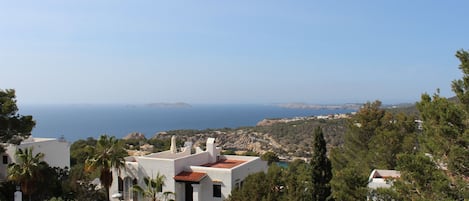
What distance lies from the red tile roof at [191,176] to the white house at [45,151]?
11321 mm

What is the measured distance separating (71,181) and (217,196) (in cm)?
851

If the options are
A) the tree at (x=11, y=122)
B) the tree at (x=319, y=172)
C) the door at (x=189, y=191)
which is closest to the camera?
the tree at (x=319, y=172)

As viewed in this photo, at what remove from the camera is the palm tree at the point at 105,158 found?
1708 cm

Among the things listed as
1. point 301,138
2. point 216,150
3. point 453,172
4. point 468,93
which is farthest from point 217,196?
point 301,138

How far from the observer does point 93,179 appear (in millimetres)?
22188

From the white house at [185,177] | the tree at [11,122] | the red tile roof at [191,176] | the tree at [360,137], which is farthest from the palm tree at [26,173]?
the tree at [360,137]

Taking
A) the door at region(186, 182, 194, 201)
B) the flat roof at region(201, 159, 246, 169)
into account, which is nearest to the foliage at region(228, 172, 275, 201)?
the door at region(186, 182, 194, 201)

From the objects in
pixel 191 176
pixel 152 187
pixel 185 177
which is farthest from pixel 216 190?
pixel 152 187

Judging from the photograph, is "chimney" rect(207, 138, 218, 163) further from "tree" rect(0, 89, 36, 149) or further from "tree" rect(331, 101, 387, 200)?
"tree" rect(0, 89, 36, 149)

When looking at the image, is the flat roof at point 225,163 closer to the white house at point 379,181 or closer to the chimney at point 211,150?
the chimney at point 211,150

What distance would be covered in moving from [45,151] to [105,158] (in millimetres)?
11221

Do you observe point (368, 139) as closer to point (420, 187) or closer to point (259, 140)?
point (420, 187)

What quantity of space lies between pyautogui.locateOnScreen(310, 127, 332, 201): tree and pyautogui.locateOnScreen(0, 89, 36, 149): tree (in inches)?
578

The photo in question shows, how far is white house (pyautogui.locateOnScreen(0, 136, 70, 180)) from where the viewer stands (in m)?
23.7
